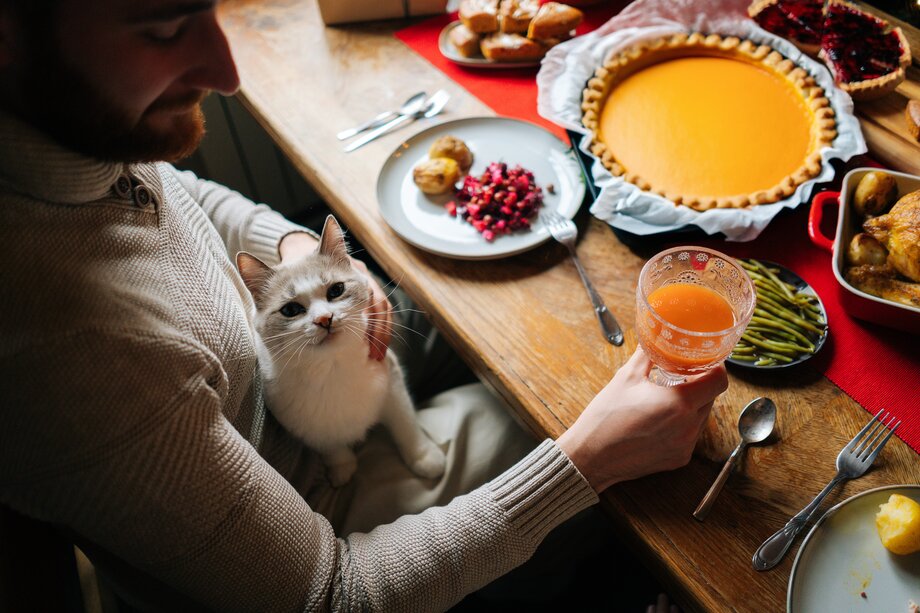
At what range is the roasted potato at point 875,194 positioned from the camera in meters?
0.99

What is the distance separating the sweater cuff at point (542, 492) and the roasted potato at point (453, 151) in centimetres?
71

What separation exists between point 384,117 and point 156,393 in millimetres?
1006

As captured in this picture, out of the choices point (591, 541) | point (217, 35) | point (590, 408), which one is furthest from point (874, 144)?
point (217, 35)

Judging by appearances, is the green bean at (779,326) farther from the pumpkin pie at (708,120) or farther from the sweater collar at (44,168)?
the sweater collar at (44,168)

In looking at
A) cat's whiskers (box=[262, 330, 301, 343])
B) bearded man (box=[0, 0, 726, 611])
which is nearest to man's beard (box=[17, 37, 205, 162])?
bearded man (box=[0, 0, 726, 611])

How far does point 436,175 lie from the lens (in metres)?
1.27

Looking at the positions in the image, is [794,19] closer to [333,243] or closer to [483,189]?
[483,189]

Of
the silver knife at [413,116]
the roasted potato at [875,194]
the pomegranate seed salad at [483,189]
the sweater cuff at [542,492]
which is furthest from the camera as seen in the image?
the silver knife at [413,116]

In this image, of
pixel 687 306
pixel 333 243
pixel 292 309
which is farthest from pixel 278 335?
pixel 687 306

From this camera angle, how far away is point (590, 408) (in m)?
0.90

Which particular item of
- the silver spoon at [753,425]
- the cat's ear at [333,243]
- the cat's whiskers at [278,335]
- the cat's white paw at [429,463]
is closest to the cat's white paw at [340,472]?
the cat's white paw at [429,463]

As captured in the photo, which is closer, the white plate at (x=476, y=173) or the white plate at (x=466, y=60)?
the white plate at (x=476, y=173)

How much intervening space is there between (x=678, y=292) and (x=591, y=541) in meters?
0.75

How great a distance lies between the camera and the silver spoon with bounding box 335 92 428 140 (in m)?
1.47
